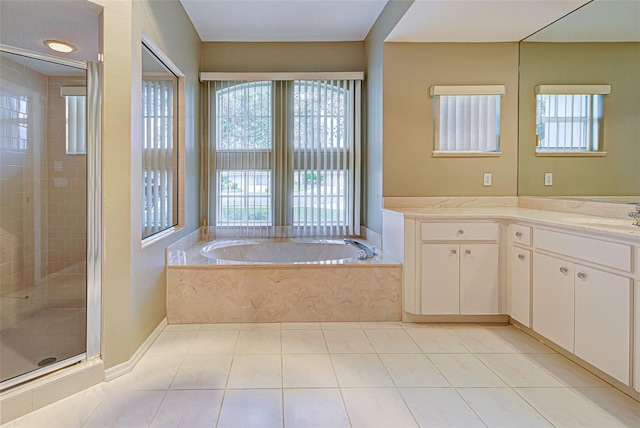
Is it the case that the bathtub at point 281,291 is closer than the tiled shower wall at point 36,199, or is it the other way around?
the tiled shower wall at point 36,199

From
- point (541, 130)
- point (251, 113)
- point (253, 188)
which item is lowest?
point (253, 188)

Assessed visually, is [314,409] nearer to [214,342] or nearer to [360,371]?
[360,371]

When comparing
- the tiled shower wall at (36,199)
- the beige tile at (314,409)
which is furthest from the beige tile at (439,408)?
the tiled shower wall at (36,199)

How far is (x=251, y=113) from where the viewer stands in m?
3.92

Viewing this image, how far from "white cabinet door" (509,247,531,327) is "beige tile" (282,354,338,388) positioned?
139cm

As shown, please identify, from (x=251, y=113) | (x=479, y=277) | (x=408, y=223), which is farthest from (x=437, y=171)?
(x=251, y=113)

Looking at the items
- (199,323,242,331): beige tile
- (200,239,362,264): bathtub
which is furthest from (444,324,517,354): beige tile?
(199,323,242,331): beige tile

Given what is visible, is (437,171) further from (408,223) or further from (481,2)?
(481,2)

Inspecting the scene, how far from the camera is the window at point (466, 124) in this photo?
3.28m

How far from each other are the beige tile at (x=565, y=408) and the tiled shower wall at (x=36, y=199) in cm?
235

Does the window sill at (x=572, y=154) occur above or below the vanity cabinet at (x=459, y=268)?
above

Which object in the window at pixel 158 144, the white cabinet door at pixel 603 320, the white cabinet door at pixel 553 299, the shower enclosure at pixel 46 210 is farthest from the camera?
the window at pixel 158 144

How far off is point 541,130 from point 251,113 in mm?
2733

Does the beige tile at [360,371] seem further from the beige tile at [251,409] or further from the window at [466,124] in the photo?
the window at [466,124]
